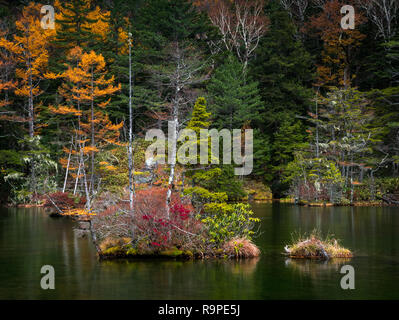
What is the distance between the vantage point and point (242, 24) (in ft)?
176

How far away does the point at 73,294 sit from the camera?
13.0 meters

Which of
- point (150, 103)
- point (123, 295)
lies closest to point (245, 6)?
point (150, 103)

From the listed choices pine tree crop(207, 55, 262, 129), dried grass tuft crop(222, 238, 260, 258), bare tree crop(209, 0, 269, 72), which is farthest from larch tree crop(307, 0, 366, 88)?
dried grass tuft crop(222, 238, 260, 258)

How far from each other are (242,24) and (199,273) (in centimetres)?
4280

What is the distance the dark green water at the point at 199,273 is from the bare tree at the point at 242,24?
113 ft

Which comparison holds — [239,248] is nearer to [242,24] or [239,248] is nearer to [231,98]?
[231,98]

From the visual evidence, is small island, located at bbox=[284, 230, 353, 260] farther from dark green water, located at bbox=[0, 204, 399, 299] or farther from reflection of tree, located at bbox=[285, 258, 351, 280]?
dark green water, located at bbox=[0, 204, 399, 299]

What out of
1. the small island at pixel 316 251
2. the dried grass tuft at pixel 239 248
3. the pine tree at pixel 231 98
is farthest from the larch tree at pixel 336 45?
the dried grass tuft at pixel 239 248

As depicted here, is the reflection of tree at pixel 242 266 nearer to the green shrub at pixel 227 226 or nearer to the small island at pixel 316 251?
the green shrub at pixel 227 226
